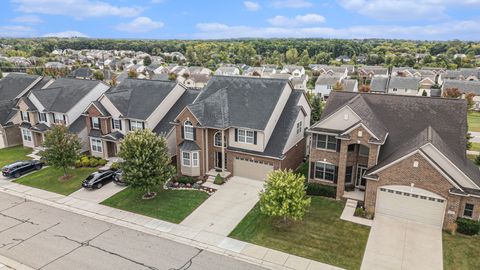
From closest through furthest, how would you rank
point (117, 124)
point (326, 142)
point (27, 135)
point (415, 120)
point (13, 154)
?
point (415, 120)
point (326, 142)
point (117, 124)
point (13, 154)
point (27, 135)

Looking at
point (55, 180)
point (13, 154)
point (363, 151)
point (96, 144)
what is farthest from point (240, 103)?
point (13, 154)

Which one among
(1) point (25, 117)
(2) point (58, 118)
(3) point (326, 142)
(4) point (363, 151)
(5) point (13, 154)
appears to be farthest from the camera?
(1) point (25, 117)

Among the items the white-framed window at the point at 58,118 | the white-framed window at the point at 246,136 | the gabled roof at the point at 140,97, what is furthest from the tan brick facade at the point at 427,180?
the white-framed window at the point at 58,118

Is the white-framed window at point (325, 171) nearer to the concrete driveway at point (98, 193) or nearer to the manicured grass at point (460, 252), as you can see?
the manicured grass at point (460, 252)

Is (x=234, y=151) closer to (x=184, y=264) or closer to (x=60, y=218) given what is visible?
(x=184, y=264)

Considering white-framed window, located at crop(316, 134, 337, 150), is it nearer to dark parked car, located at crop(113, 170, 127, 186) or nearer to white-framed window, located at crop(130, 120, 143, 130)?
dark parked car, located at crop(113, 170, 127, 186)

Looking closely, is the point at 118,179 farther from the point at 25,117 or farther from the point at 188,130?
the point at 25,117

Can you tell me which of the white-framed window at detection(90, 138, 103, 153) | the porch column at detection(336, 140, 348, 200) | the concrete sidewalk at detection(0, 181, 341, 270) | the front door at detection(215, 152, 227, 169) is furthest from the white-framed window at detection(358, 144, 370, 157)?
the white-framed window at detection(90, 138, 103, 153)
